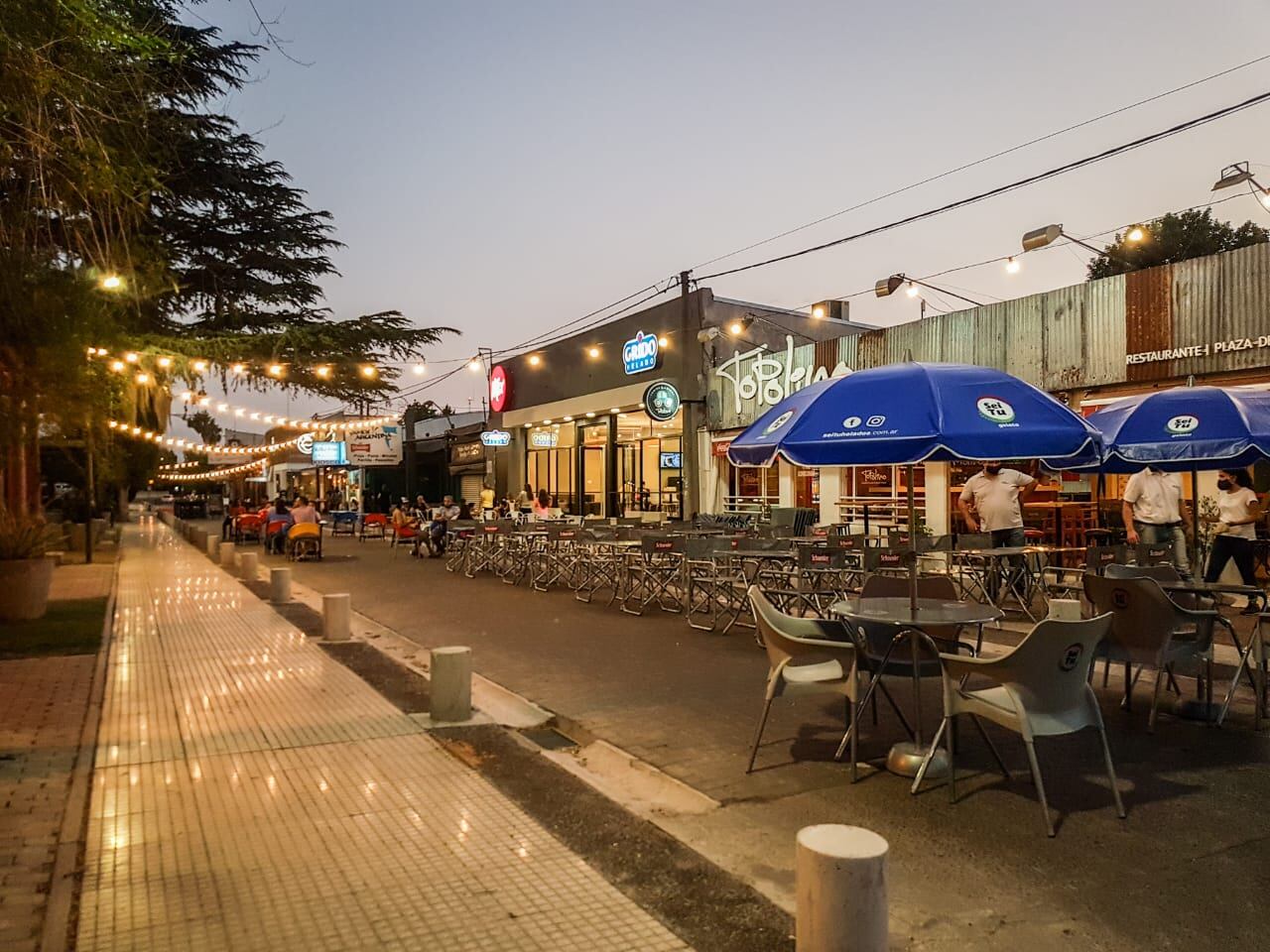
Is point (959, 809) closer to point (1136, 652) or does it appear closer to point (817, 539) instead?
point (1136, 652)

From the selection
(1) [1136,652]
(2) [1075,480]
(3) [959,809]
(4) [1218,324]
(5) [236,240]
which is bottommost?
(3) [959,809]

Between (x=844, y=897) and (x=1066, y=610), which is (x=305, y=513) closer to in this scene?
(x=1066, y=610)

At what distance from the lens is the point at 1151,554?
838 cm

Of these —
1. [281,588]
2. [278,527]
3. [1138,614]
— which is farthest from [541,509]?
[1138,614]

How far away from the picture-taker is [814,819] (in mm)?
4270

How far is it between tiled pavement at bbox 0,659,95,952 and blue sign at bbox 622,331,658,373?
51.5ft

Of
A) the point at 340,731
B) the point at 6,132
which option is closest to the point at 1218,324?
the point at 340,731

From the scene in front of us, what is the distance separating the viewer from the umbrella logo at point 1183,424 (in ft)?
20.8

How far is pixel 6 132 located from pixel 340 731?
487cm

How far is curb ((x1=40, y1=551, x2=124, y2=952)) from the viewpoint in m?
3.14

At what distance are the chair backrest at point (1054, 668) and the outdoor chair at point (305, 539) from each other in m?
18.4

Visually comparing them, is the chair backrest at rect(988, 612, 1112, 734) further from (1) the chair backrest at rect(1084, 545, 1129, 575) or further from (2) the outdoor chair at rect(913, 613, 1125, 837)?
(1) the chair backrest at rect(1084, 545, 1129, 575)

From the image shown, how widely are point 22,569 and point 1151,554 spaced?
12383 mm

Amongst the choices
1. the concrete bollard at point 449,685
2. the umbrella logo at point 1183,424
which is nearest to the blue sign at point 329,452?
the concrete bollard at point 449,685
